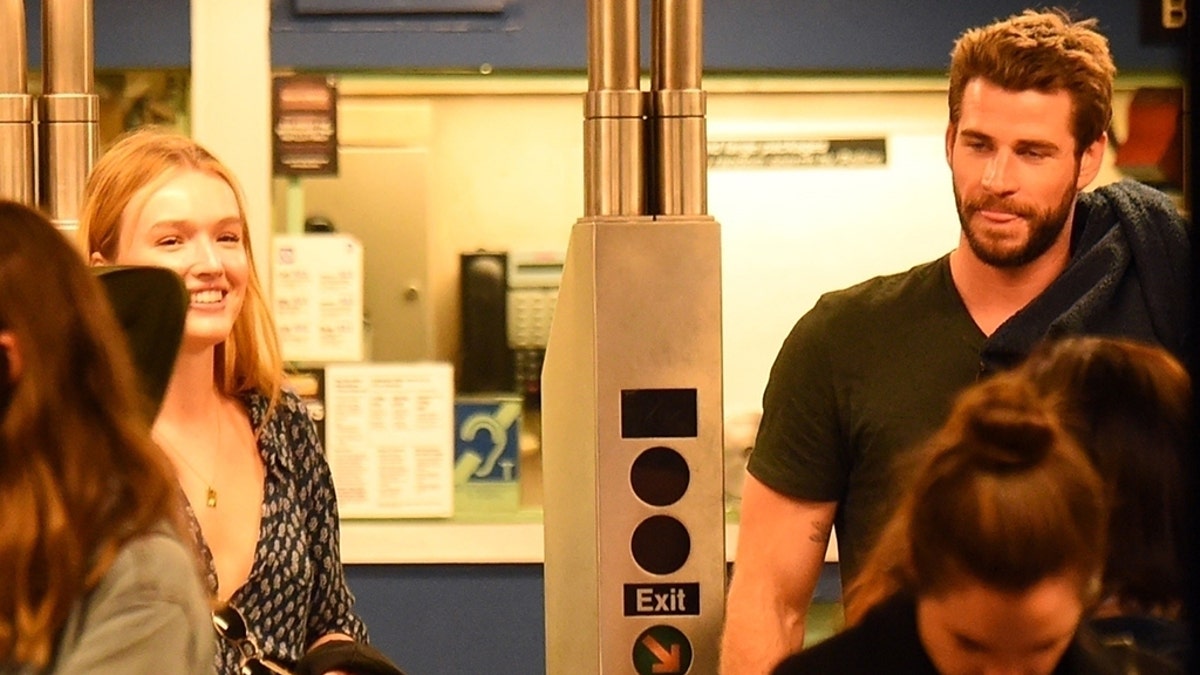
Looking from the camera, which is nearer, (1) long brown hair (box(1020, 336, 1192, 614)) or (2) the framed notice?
(1) long brown hair (box(1020, 336, 1192, 614))

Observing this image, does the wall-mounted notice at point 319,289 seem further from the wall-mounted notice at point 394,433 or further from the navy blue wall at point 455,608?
the navy blue wall at point 455,608

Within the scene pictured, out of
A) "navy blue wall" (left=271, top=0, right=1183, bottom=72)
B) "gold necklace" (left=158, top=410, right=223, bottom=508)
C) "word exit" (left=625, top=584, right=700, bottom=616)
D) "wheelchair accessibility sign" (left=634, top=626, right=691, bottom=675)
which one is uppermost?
"navy blue wall" (left=271, top=0, right=1183, bottom=72)

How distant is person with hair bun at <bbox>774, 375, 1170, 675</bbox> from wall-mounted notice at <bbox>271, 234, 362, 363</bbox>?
9.95ft

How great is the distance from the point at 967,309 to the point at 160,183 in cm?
82

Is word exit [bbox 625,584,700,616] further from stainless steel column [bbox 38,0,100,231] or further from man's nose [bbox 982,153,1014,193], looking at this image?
stainless steel column [bbox 38,0,100,231]

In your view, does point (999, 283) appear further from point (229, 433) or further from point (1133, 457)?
point (229, 433)

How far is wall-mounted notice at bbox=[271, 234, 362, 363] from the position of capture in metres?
4.39

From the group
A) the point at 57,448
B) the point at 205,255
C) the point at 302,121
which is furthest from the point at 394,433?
the point at 57,448

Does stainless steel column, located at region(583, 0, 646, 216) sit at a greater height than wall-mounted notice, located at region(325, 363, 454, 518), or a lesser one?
greater

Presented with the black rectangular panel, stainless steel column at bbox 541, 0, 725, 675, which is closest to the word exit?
stainless steel column at bbox 541, 0, 725, 675

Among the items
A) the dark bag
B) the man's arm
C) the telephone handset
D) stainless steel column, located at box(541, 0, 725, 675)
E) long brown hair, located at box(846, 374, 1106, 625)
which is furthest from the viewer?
the telephone handset

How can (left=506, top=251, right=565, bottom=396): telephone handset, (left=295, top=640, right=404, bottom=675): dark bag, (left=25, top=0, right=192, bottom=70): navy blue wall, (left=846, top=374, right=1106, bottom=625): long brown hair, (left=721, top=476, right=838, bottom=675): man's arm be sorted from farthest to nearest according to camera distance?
(left=506, top=251, right=565, bottom=396): telephone handset → (left=25, top=0, right=192, bottom=70): navy blue wall → (left=721, top=476, right=838, bottom=675): man's arm → (left=295, top=640, right=404, bottom=675): dark bag → (left=846, top=374, right=1106, bottom=625): long brown hair

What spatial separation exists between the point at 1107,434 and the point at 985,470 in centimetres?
16

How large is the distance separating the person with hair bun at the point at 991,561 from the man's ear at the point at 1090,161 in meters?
0.51
